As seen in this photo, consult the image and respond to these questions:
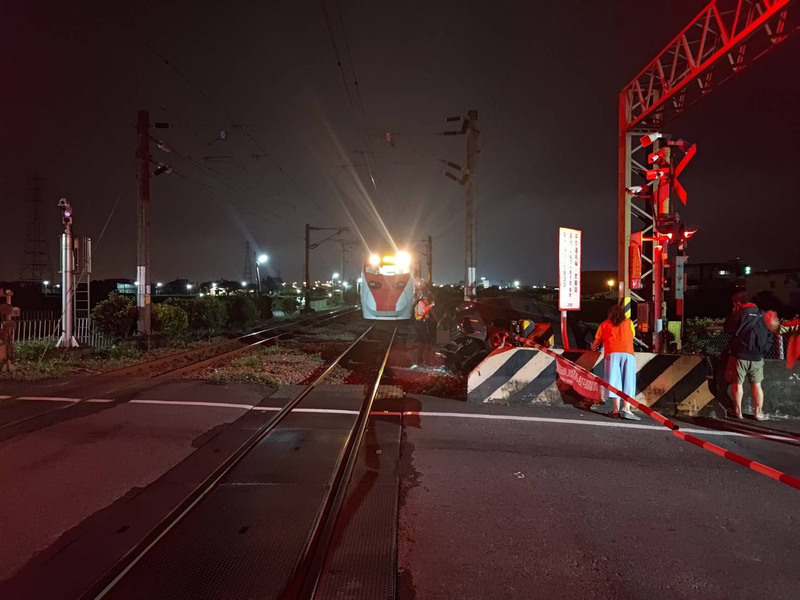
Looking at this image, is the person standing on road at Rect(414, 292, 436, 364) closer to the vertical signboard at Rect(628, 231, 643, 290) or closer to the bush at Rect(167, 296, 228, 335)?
the vertical signboard at Rect(628, 231, 643, 290)

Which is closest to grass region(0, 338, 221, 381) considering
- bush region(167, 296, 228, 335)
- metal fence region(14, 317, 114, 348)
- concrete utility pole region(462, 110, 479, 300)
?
metal fence region(14, 317, 114, 348)

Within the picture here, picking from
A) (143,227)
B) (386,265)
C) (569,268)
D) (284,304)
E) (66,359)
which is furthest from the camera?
(284,304)

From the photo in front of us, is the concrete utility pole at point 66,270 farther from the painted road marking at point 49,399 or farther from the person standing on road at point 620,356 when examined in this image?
the person standing on road at point 620,356

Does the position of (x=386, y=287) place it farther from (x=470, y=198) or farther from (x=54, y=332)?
(x=54, y=332)

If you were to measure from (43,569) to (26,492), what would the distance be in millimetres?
1671

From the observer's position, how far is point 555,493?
509cm

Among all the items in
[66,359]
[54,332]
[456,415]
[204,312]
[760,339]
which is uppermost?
[760,339]

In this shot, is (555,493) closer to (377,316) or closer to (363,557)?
(363,557)

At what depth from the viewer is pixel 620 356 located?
7.99 metres

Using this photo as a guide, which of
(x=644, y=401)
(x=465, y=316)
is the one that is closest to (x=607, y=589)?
(x=644, y=401)

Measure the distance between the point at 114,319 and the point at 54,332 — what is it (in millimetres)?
2056

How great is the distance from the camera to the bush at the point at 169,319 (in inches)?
753

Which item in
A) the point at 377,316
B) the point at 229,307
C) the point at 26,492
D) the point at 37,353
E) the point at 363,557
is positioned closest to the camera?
the point at 363,557

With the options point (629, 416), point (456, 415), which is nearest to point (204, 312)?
point (456, 415)
